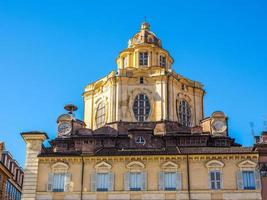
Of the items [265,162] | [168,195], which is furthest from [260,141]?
[168,195]

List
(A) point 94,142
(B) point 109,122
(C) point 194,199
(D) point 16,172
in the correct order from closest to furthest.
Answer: (C) point 194,199, (A) point 94,142, (B) point 109,122, (D) point 16,172

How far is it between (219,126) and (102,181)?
2012 cm

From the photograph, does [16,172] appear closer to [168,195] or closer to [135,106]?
[135,106]

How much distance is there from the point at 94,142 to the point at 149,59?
20576 mm

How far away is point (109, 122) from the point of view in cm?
7012

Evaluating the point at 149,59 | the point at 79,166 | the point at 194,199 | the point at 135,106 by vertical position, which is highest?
the point at 149,59

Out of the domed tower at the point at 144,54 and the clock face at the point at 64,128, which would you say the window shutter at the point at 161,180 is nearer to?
the clock face at the point at 64,128

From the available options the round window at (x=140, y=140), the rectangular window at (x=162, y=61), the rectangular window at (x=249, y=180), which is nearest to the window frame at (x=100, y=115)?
the rectangular window at (x=162, y=61)

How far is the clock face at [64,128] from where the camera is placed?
65.9m

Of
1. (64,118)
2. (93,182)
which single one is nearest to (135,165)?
(93,182)

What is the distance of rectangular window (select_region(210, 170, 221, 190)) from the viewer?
5150 centimetres

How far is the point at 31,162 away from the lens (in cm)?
5369

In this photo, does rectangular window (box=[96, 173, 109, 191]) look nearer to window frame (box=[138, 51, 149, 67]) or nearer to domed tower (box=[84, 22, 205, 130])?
domed tower (box=[84, 22, 205, 130])

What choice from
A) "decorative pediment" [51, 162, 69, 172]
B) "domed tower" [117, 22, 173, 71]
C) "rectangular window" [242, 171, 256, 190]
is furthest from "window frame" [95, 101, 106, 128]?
"rectangular window" [242, 171, 256, 190]
